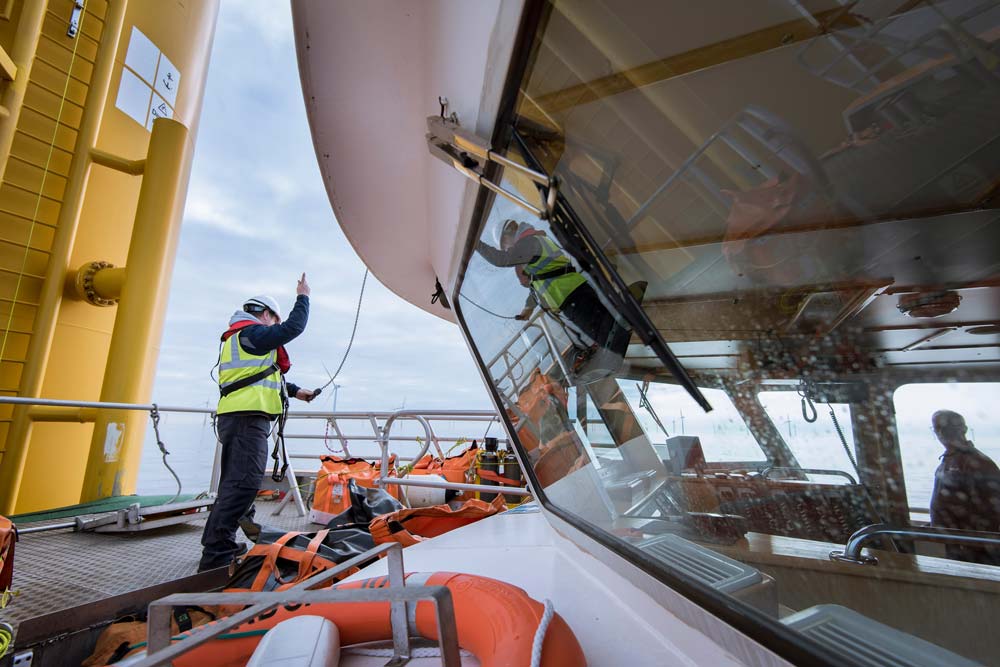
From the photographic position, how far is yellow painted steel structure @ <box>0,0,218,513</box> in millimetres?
4105

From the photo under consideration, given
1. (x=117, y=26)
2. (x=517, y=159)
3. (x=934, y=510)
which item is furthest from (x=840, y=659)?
(x=117, y=26)

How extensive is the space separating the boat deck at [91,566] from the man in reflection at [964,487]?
7.58ft

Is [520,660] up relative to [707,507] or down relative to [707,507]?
down

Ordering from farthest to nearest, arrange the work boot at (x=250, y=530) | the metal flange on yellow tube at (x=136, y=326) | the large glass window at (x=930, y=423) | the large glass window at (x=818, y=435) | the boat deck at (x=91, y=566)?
the metal flange on yellow tube at (x=136, y=326), the work boot at (x=250, y=530), the boat deck at (x=91, y=566), the large glass window at (x=818, y=435), the large glass window at (x=930, y=423)

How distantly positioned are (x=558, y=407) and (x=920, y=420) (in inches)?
31.0

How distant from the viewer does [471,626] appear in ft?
2.85

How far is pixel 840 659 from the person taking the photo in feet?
1.58

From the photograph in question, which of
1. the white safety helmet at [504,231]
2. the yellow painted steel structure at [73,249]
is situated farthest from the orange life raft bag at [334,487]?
the white safety helmet at [504,231]

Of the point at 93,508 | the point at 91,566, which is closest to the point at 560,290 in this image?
the point at 91,566

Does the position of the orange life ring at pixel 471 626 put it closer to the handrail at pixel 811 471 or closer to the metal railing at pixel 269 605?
the metal railing at pixel 269 605

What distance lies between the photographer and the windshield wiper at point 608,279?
0.77 metres

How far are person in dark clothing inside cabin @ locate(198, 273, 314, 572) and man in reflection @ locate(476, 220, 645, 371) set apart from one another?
1876mm

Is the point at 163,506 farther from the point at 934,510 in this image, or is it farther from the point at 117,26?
the point at 117,26

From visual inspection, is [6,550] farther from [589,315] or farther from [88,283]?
[88,283]
